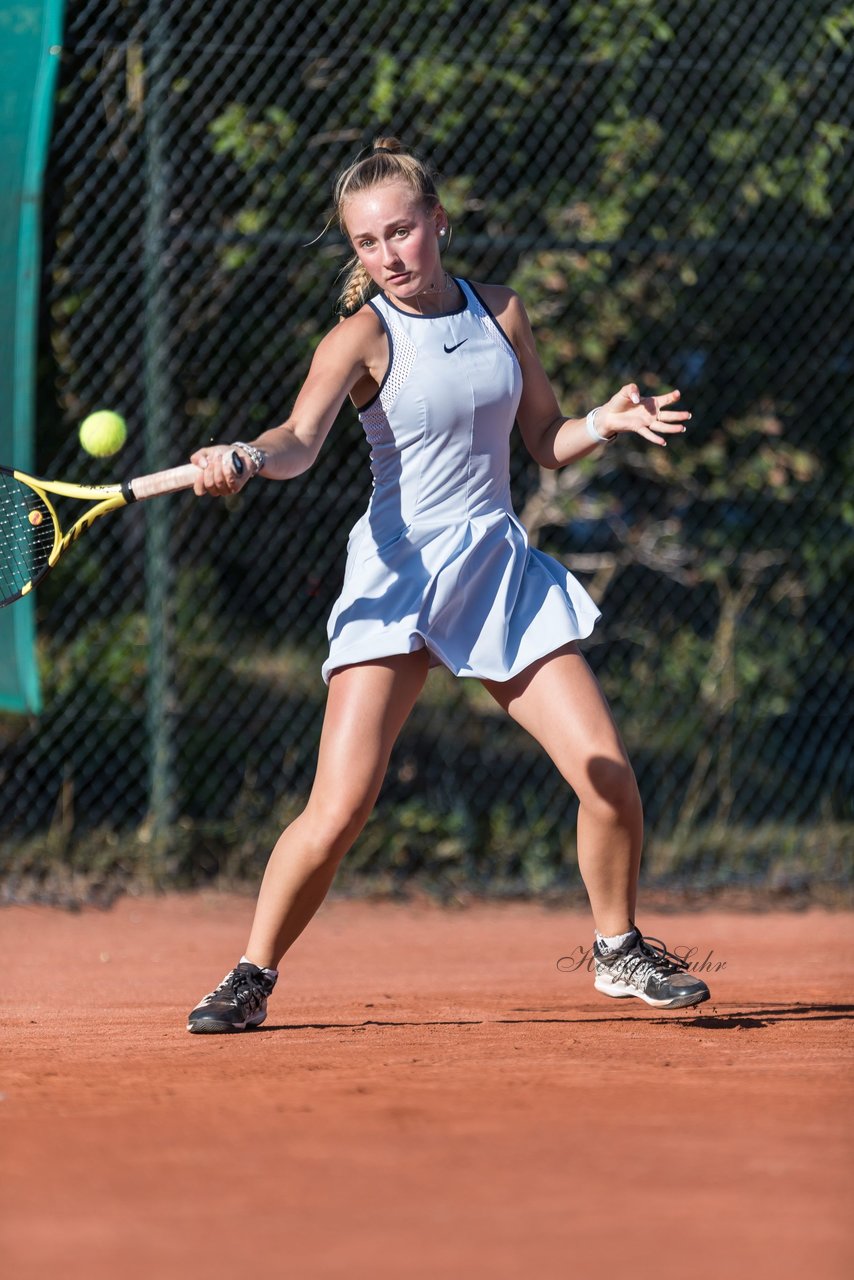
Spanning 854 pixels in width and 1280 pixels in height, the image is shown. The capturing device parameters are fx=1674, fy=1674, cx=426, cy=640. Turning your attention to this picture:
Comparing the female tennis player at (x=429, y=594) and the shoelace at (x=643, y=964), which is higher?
the female tennis player at (x=429, y=594)

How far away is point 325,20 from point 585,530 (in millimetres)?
2147

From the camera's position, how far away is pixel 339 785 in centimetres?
346

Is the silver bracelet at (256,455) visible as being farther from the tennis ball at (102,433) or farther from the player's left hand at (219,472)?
the tennis ball at (102,433)

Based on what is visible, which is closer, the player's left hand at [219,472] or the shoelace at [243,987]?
the player's left hand at [219,472]

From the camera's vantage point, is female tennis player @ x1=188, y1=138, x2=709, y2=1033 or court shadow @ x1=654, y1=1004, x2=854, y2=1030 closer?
female tennis player @ x1=188, y1=138, x2=709, y2=1033

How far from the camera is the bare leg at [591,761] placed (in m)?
3.49

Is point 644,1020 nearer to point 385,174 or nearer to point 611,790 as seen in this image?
point 611,790

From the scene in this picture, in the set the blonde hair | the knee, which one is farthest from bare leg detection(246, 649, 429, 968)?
the blonde hair

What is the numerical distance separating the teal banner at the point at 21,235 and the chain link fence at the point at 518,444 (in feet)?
1.36

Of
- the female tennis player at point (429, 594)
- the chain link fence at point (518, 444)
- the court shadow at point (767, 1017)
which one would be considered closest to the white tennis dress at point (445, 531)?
the female tennis player at point (429, 594)

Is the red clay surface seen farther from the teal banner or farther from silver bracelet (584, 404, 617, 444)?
silver bracelet (584, 404, 617, 444)

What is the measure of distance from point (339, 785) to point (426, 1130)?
989 mm

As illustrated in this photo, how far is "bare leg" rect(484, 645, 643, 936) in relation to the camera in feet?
11.4

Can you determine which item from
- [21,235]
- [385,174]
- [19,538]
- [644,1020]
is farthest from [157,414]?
[644,1020]
